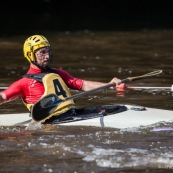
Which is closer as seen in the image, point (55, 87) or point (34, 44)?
point (55, 87)

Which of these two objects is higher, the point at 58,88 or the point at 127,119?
the point at 58,88

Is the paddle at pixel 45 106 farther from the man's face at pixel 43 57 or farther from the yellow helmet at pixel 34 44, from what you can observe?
the yellow helmet at pixel 34 44

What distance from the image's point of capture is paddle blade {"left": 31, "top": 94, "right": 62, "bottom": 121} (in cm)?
973

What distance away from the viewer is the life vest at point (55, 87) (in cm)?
991

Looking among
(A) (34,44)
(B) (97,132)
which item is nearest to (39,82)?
(A) (34,44)

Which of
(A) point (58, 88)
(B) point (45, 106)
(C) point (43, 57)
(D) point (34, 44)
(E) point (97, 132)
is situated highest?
(D) point (34, 44)

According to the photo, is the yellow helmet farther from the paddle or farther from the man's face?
the paddle

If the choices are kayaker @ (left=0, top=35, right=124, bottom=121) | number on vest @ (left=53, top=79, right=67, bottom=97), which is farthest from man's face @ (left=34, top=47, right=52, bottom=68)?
number on vest @ (left=53, top=79, right=67, bottom=97)

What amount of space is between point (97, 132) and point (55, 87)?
2.69 ft

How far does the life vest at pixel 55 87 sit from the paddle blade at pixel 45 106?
61 mm

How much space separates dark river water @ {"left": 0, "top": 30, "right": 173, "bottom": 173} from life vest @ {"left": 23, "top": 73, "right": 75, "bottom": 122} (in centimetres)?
29

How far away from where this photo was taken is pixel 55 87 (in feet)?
32.6

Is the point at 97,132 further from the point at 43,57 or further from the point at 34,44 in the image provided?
the point at 34,44

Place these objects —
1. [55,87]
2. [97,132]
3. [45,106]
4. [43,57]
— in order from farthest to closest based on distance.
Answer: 1. [43,57]
2. [55,87]
3. [45,106]
4. [97,132]
